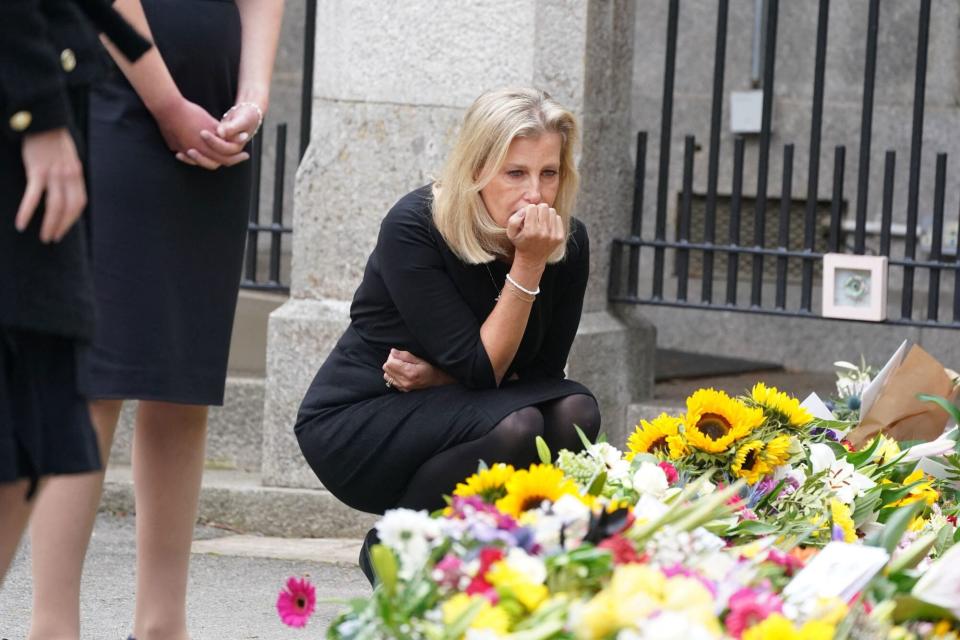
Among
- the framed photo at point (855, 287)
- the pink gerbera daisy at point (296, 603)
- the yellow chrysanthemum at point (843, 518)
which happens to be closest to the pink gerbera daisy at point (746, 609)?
the pink gerbera daisy at point (296, 603)

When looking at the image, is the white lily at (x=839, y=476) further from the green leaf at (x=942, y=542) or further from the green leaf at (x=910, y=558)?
the green leaf at (x=910, y=558)

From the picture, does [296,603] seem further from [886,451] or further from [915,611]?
[886,451]

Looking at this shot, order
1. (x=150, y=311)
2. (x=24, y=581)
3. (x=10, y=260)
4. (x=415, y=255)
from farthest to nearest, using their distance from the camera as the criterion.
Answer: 1. (x=24, y=581)
2. (x=415, y=255)
3. (x=150, y=311)
4. (x=10, y=260)

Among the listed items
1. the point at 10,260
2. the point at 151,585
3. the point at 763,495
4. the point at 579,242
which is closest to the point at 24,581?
the point at 151,585

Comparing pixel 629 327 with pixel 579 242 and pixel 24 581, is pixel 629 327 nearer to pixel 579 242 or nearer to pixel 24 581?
pixel 579 242

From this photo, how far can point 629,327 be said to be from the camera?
16.4 feet

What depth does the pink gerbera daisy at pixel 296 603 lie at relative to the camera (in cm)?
225

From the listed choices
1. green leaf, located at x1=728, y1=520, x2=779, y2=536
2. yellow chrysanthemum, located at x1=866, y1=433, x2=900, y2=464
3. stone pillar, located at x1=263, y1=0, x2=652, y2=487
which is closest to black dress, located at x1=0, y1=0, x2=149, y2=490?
green leaf, located at x1=728, y1=520, x2=779, y2=536

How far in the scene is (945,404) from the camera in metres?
3.38

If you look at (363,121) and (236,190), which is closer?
(236,190)

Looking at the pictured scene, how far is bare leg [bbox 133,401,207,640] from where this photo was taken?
303 centimetres

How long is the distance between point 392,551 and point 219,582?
6.84ft

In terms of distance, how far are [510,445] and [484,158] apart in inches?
23.6

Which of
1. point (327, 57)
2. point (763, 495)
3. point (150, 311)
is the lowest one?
point (763, 495)
